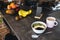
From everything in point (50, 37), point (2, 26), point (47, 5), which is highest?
point (47, 5)

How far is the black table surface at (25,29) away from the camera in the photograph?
1.17 m

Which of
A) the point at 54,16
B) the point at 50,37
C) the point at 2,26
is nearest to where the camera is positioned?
the point at 50,37

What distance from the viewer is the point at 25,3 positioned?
5.37 ft

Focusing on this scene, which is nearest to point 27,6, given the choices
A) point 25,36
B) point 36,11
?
point 36,11

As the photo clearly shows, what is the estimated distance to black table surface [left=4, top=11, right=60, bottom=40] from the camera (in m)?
1.17

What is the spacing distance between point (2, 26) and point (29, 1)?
1.32 feet

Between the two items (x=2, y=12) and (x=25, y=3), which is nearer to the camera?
(x=2, y=12)

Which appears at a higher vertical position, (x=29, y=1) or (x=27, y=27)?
(x=29, y=1)

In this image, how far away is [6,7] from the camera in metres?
1.58

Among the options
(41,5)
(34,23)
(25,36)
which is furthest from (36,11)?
(25,36)

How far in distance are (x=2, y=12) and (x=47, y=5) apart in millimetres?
444

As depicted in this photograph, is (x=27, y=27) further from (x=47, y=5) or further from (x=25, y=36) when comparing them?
(x=47, y=5)

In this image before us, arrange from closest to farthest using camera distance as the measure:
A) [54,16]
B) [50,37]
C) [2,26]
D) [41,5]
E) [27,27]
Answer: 1. [50,37]
2. [27,27]
3. [54,16]
4. [41,5]
5. [2,26]

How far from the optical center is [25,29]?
126 centimetres
